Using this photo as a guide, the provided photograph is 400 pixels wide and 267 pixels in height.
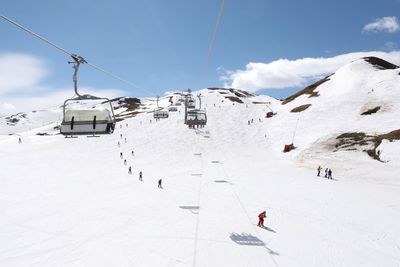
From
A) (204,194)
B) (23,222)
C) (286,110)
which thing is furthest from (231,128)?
(23,222)

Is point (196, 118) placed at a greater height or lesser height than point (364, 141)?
greater

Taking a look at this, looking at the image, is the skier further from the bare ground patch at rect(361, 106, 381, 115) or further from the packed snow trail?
the bare ground patch at rect(361, 106, 381, 115)

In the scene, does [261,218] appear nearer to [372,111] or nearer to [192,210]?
[192,210]

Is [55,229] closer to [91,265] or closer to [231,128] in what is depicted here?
[91,265]

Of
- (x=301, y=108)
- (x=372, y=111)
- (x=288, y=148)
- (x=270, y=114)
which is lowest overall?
(x=288, y=148)

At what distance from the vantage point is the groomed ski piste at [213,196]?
Answer: 62.0 feet

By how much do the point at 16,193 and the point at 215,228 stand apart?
69.8 ft

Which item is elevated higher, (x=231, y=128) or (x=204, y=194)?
(x=231, y=128)

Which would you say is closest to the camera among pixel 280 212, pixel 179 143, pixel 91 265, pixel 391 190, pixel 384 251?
pixel 91 265

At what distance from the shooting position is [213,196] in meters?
31.0

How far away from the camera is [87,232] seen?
22.2 meters

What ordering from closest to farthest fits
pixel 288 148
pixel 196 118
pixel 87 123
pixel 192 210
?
1. pixel 87 123
2. pixel 192 210
3. pixel 196 118
4. pixel 288 148

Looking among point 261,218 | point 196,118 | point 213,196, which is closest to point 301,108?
point 196,118

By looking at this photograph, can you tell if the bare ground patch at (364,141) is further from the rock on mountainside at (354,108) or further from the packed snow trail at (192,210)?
the packed snow trail at (192,210)
